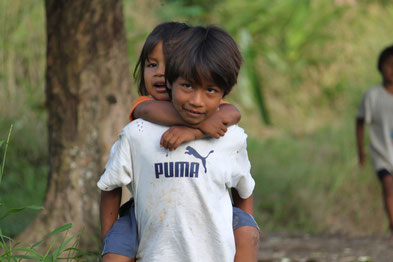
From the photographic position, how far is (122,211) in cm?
249

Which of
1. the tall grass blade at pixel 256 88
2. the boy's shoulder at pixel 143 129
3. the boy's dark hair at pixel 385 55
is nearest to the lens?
the boy's shoulder at pixel 143 129

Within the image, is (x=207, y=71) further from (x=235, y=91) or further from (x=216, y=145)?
(x=235, y=91)

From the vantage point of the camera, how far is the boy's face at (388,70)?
5.52 meters

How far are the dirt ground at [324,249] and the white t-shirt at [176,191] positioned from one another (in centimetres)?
236

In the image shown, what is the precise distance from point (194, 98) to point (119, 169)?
1.20 feet

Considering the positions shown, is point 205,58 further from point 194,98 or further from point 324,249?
point 324,249

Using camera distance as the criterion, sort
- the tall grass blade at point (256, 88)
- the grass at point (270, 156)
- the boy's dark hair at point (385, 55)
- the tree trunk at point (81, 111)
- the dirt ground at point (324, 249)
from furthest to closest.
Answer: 1. the tall grass blade at point (256, 88)
2. the grass at point (270, 156)
3. the boy's dark hair at point (385, 55)
4. the dirt ground at point (324, 249)
5. the tree trunk at point (81, 111)

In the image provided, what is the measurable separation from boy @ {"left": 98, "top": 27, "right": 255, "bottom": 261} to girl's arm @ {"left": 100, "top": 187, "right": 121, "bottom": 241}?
0.07 metres

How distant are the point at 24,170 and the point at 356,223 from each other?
3559 millimetres

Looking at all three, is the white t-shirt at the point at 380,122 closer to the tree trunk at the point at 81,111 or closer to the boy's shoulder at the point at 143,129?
the tree trunk at the point at 81,111

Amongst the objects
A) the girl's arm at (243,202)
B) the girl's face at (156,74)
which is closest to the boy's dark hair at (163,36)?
the girl's face at (156,74)

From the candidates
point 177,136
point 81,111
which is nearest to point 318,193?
point 81,111

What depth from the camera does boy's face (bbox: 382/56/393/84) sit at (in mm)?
5516

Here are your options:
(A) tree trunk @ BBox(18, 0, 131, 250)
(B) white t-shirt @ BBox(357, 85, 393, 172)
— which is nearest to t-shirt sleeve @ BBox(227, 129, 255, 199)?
(A) tree trunk @ BBox(18, 0, 131, 250)
